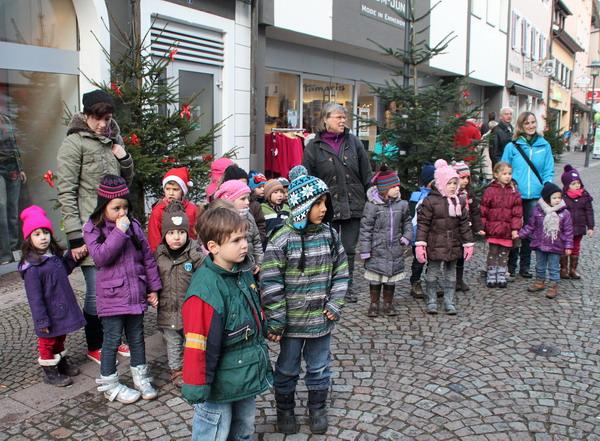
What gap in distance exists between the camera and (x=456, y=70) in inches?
747

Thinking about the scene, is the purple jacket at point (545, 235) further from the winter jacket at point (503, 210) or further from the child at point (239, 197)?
the child at point (239, 197)

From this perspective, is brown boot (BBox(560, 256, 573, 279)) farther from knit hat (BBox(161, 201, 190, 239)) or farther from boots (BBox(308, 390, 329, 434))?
knit hat (BBox(161, 201, 190, 239))

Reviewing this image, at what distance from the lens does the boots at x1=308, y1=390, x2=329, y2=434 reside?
3.60 meters

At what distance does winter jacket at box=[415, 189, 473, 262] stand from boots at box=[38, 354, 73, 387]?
11.2ft

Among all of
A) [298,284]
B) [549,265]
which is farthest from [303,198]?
[549,265]

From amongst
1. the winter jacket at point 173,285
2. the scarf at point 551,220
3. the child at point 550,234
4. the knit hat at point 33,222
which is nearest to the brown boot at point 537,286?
the child at point 550,234

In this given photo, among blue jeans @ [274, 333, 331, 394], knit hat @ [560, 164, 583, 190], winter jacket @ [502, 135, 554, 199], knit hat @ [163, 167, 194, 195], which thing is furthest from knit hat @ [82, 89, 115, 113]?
knit hat @ [560, 164, 583, 190]

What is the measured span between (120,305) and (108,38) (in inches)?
180

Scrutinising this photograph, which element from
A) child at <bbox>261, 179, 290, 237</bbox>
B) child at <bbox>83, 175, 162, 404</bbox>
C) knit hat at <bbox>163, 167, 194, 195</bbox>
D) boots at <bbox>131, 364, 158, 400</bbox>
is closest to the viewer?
child at <bbox>83, 175, 162, 404</bbox>

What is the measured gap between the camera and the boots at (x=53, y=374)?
13.9 ft

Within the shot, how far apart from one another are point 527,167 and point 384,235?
273 cm

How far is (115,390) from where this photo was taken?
401cm

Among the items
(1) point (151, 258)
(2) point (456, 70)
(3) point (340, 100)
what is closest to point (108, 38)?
(1) point (151, 258)

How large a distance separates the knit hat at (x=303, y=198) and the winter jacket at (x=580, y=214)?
5.04 m
